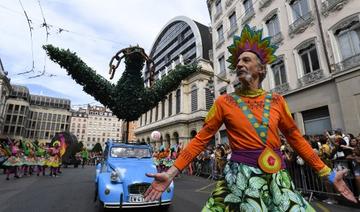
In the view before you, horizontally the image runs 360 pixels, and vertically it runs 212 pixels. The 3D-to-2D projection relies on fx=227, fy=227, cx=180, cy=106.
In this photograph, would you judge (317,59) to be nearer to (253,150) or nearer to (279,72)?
(279,72)

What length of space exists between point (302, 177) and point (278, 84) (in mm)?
8966

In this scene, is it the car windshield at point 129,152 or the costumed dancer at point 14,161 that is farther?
the costumed dancer at point 14,161

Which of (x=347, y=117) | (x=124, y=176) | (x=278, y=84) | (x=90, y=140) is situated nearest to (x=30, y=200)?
(x=124, y=176)

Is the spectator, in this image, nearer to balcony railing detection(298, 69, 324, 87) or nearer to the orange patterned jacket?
the orange patterned jacket

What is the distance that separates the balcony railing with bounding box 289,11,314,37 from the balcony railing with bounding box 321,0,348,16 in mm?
799

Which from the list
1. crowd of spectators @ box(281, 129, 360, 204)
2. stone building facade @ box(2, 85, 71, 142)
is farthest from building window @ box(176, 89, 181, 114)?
stone building facade @ box(2, 85, 71, 142)

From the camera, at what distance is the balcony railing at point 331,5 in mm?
11602

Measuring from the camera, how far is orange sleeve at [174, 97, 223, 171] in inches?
68.0

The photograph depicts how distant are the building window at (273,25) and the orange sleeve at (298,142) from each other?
52.0 feet

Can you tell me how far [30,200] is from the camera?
6848 millimetres

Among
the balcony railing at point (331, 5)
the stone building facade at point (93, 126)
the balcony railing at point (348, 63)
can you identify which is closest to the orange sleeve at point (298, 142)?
the balcony railing at point (348, 63)

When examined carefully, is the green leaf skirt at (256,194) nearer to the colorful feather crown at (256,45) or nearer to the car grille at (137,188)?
the colorful feather crown at (256,45)

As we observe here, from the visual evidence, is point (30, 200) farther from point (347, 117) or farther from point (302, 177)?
point (347, 117)

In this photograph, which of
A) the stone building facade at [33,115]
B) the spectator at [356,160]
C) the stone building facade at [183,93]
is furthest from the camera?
the stone building facade at [33,115]
